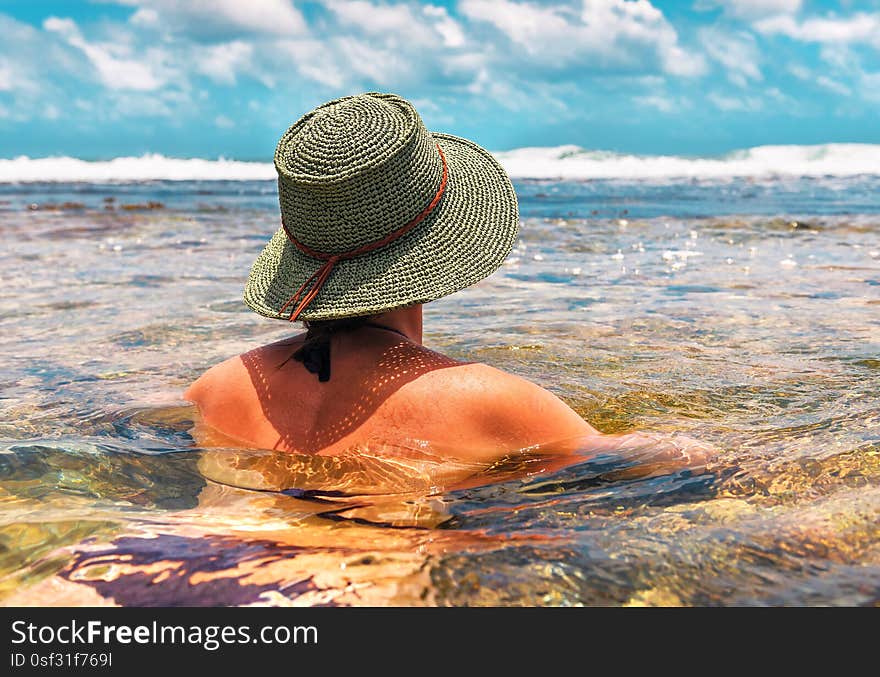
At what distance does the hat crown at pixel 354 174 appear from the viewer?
2289 mm

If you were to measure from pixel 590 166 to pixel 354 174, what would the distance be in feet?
146

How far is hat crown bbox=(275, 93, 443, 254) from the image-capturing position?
229 centimetres

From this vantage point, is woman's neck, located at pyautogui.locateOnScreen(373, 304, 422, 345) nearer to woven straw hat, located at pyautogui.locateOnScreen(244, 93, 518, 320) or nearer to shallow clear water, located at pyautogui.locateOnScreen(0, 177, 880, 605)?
woven straw hat, located at pyautogui.locateOnScreen(244, 93, 518, 320)

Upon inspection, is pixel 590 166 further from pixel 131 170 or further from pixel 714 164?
pixel 131 170

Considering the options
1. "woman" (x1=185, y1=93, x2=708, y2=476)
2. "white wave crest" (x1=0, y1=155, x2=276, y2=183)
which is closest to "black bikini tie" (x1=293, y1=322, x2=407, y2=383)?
"woman" (x1=185, y1=93, x2=708, y2=476)

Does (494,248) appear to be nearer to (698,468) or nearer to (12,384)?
(698,468)

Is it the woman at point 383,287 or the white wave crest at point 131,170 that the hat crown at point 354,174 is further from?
the white wave crest at point 131,170

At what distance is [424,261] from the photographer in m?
2.36

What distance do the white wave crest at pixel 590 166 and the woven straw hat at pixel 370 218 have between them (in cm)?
3636

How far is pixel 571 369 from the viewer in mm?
4434

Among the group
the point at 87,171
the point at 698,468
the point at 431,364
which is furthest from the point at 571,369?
the point at 87,171

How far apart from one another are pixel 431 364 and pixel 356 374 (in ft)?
0.72
